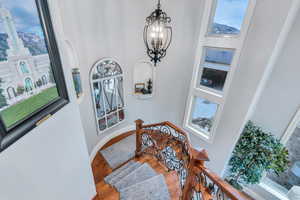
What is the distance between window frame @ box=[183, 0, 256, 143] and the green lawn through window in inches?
149

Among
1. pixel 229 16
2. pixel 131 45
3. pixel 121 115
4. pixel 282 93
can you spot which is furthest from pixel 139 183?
pixel 229 16

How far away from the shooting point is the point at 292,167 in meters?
3.62

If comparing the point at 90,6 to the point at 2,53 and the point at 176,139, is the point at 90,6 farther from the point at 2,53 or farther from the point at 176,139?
the point at 176,139

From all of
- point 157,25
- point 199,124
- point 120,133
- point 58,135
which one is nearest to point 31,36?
point 58,135

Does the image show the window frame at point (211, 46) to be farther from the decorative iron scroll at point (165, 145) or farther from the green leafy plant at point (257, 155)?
the decorative iron scroll at point (165, 145)

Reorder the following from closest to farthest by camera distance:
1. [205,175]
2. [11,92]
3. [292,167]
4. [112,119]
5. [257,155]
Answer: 1. [11,92]
2. [205,175]
3. [257,155]
4. [292,167]
5. [112,119]

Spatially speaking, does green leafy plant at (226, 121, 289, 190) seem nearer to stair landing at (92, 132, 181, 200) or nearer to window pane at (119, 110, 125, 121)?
stair landing at (92, 132, 181, 200)

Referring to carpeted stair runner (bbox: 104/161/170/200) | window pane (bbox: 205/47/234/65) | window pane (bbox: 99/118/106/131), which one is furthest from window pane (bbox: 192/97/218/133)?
window pane (bbox: 99/118/106/131)

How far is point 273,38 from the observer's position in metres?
2.77

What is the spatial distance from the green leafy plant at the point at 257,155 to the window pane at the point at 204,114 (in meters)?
0.98

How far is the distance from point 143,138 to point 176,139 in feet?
3.38

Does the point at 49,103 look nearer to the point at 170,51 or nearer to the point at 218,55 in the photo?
the point at 170,51

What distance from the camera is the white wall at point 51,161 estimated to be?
919 millimetres

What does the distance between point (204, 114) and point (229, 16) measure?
283 cm
